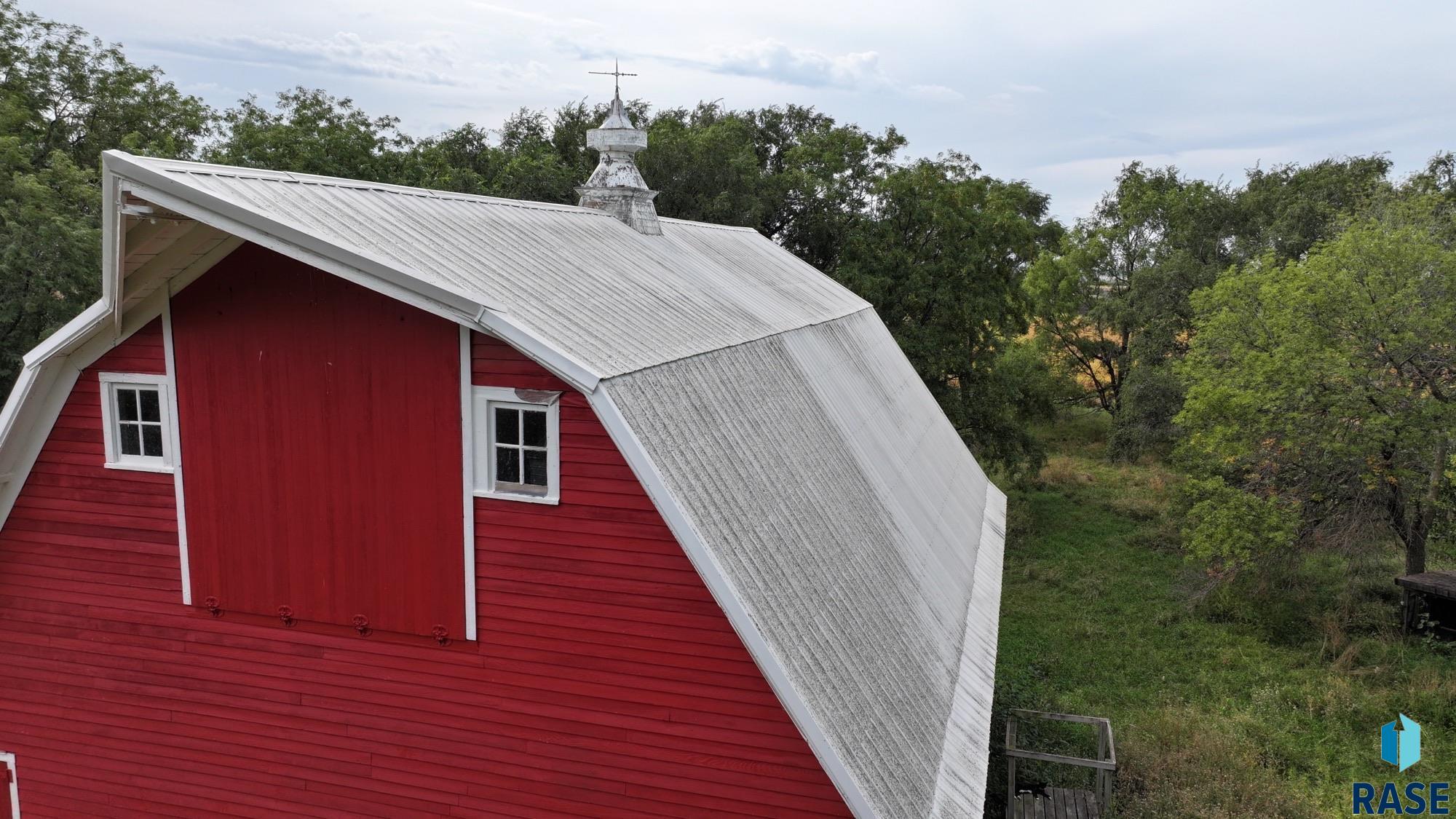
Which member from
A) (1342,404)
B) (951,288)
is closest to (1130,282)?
(951,288)

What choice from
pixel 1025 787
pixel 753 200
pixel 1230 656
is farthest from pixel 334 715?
pixel 753 200

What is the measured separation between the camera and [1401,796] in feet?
43.3

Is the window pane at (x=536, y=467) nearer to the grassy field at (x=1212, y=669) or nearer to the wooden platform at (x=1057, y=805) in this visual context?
the wooden platform at (x=1057, y=805)

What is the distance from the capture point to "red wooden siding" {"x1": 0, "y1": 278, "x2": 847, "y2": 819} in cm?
732

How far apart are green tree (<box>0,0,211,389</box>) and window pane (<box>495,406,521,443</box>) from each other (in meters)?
13.9

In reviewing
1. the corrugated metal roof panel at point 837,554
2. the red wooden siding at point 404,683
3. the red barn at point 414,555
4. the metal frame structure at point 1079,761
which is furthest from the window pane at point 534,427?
the metal frame structure at point 1079,761

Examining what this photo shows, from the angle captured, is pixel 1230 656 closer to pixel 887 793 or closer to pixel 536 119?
pixel 887 793

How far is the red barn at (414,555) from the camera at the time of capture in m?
7.22

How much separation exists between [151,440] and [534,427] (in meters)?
3.63

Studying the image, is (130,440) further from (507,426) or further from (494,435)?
(507,426)

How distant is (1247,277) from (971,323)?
6.78m

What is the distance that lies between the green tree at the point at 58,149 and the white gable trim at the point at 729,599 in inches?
592

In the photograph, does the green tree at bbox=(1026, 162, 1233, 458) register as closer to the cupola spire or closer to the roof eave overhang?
the cupola spire

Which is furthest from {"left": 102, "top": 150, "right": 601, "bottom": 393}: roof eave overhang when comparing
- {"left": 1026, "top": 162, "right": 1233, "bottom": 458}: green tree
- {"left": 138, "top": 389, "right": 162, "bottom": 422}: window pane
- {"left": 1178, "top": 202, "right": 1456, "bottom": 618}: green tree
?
{"left": 1026, "top": 162, "right": 1233, "bottom": 458}: green tree
